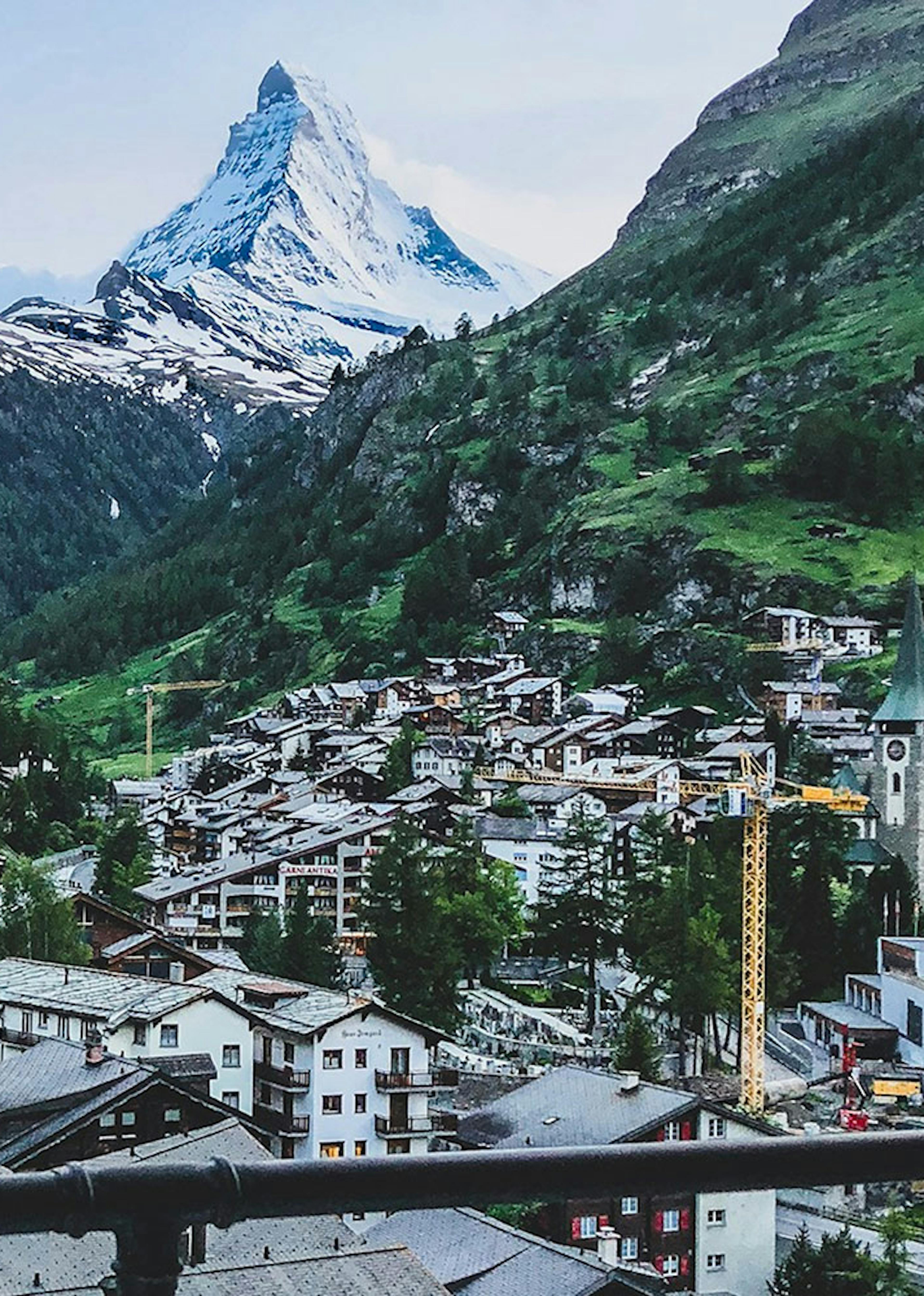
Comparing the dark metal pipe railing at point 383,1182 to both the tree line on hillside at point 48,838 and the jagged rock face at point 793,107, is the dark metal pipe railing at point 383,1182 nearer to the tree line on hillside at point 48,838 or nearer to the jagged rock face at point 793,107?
the tree line on hillside at point 48,838

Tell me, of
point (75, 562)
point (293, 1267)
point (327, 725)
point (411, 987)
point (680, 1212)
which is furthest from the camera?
point (75, 562)

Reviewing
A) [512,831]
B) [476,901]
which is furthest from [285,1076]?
[512,831]

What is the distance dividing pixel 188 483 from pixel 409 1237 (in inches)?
6358

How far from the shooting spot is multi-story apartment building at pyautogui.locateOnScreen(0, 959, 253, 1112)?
20.8 meters

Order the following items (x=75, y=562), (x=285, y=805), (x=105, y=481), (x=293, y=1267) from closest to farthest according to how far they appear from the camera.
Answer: (x=293, y=1267) → (x=285, y=805) → (x=75, y=562) → (x=105, y=481)

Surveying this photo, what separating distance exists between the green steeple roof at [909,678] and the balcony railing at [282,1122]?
82.2ft

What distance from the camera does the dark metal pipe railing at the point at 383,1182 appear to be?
4.43 feet

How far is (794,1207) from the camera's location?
70.4 feet

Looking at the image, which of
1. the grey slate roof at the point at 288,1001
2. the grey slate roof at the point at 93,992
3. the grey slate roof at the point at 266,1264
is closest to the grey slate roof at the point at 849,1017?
the grey slate roof at the point at 288,1001

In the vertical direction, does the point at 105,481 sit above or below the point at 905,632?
above

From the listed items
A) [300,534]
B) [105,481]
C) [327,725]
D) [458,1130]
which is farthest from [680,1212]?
[105,481]

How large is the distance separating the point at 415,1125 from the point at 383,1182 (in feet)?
67.0

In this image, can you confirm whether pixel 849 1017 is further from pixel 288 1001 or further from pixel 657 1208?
pixel 657 1208

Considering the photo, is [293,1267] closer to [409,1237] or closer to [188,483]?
[409,1237]
